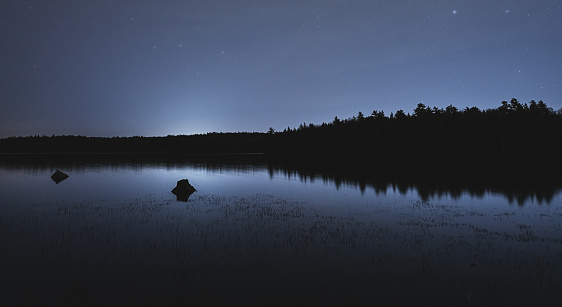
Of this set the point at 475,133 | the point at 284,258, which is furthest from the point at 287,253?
the point at 475,133

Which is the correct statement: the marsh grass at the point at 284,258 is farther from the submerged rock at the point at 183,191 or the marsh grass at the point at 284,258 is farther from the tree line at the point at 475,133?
the tree line at the point at 475,133

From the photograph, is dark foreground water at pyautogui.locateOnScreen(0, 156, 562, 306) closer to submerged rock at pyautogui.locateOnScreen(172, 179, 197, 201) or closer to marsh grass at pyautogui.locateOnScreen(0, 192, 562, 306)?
marsh grass at pyautogui.locateOnScreen(0, 192, 562, 306)

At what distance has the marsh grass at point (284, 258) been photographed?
39.5ft

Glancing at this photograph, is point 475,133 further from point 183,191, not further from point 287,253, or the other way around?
point 287,253

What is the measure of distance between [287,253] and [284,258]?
0.80m

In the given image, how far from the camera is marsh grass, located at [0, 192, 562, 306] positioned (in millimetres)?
12055

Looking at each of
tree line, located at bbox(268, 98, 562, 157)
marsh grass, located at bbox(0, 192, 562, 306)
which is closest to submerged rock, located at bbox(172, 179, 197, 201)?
marsh grass, located at bbox(0, 192, 562, 306)

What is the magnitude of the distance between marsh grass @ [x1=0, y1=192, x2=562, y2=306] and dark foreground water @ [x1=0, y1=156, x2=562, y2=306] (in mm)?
71

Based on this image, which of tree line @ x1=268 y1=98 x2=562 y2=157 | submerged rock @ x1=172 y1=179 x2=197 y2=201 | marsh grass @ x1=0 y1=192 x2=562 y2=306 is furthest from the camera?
tree line @ x1=268 y1=98 x2=562 y2=157

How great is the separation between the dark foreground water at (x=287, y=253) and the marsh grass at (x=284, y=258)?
0.07m

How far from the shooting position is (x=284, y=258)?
16125mm

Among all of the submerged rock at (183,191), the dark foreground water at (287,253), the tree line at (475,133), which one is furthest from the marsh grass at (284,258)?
the tree line at (475,133)

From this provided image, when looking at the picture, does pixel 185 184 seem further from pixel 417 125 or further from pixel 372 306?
pixel 417 125

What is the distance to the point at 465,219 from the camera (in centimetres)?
2441
